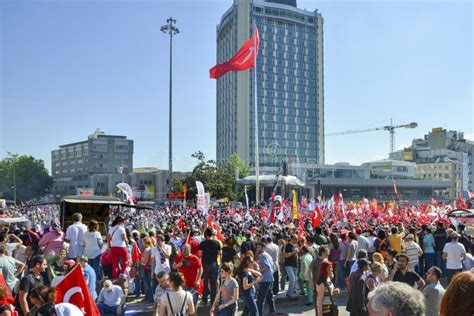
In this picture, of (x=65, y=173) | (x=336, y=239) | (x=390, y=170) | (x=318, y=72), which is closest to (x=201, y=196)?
(x=336, y=239)

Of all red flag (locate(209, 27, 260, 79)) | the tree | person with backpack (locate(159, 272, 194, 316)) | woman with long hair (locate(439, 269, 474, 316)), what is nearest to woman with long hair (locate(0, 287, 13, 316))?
person with backpack (locate(159, 272, 194, 316))

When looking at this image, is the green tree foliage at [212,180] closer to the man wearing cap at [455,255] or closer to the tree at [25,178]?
the tree at [25,178]

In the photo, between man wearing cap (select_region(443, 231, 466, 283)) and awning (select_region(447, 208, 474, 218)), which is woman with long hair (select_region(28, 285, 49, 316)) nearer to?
man wearing cap (select_region(443, 231, 466, 283))

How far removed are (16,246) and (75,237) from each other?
1.25 m

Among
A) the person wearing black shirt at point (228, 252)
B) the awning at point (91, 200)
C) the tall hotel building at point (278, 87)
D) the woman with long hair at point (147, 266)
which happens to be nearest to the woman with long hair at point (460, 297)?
the person wearing black shirt at point (228, 252)

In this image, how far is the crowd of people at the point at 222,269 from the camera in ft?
21.6

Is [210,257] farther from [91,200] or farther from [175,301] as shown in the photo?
[91,200]

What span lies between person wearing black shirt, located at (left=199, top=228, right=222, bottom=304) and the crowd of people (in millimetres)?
21

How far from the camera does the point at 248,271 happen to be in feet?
28.0

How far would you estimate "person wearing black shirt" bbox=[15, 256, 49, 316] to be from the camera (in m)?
6.93

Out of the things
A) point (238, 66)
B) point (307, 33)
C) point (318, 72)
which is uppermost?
point (307, 33)

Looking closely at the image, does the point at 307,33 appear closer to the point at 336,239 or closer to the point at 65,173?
the point at 65,173

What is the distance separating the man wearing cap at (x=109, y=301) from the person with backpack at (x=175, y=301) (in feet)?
5.44

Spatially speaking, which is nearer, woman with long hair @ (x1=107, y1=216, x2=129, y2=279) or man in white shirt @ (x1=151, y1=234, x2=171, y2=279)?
man in white shirt @ (x1=151, y1=234, x2=171, y2=279)
